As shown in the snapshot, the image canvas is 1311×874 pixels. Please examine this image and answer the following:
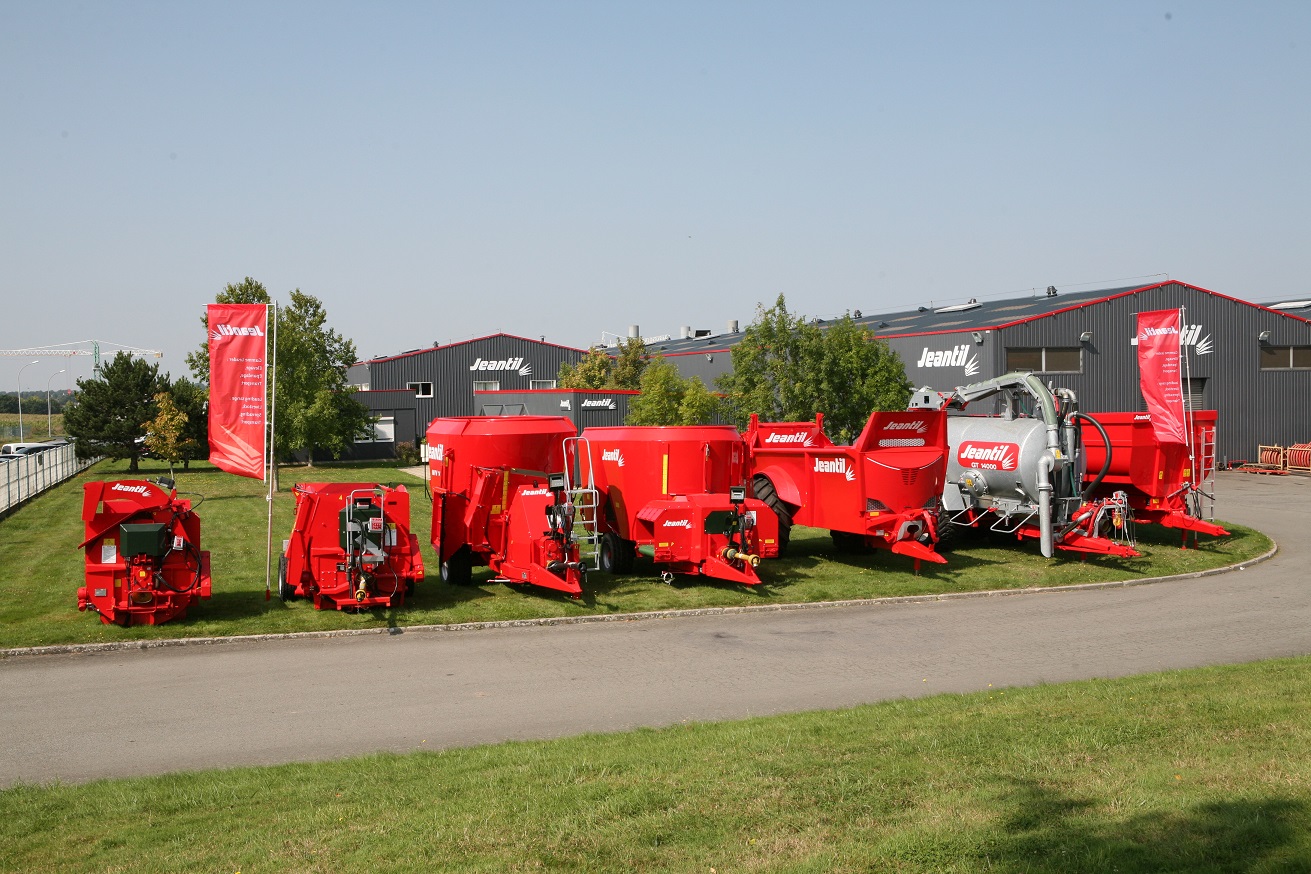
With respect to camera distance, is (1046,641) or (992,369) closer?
(1046,641)

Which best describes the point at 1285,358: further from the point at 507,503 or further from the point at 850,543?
the point at 507,503

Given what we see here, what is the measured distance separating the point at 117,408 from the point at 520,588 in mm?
37875

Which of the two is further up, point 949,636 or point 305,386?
point 305,386

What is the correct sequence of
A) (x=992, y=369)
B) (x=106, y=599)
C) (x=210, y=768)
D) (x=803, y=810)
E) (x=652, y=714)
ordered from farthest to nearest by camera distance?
1. (x=992, y=369)
2. (x=106, y=599)
3. (x=652, y=714)
4. (x=210, y=768)
5. (x=803, y=810)

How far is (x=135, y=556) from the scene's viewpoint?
13.8 metres

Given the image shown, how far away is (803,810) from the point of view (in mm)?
6520

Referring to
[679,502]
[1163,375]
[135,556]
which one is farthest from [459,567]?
[1163,375]

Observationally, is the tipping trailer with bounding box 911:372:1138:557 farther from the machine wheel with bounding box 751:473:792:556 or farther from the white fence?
the white fence

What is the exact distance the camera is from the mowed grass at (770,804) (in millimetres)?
5738

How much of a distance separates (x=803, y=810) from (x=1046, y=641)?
8552 millimetres

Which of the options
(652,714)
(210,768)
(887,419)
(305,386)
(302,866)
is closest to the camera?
(302,866)

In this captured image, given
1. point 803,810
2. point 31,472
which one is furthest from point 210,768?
point 31,472

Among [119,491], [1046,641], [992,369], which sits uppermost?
[992,369]

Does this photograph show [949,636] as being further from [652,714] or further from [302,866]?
[302,866]
